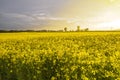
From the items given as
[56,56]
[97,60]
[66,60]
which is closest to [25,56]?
[56,56]

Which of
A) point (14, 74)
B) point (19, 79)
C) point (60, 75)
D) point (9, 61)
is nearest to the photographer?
point (60, 75)

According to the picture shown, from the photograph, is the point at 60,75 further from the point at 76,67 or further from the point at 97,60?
the point at 97,60

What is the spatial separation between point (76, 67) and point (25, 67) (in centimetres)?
296

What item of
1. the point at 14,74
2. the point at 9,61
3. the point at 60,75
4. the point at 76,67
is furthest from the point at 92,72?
the point at 9,61

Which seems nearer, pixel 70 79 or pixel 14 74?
pixel 70 79

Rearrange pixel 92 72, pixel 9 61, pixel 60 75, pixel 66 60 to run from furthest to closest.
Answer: pixel 9 61
pixel 66 60
pixel 60 75
pixel 92 72

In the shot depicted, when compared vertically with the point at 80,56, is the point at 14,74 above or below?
below

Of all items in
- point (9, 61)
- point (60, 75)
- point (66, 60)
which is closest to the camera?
point (60, 75)

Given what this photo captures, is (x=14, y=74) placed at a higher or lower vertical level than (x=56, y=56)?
lower

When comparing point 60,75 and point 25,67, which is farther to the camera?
point 25,67

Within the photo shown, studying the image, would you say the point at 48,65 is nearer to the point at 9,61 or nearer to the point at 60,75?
the point at 60,75

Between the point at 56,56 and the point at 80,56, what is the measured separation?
3.97ft

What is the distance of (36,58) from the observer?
13.1 metres

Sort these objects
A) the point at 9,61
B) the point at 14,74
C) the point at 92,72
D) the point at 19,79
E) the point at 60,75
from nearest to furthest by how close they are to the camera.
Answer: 1. the point at 92,72
2. the point at 60,75
3. the point at 19,79
4. the point at 14,74
5. the point at 9,61
